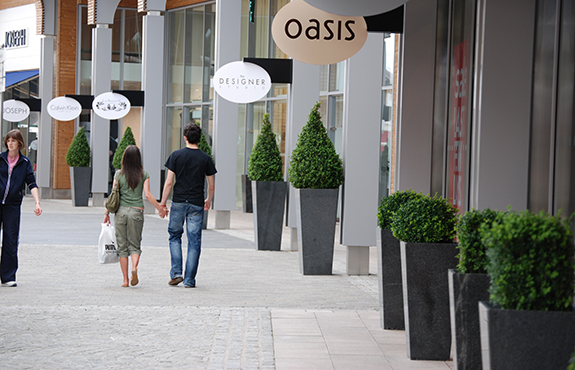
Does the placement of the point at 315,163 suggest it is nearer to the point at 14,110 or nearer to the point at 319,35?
the point at 319,35

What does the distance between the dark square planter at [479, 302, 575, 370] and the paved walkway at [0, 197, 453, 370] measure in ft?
6.92

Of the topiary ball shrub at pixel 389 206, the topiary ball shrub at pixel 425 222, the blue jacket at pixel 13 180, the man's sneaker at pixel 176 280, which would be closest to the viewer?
the topiary ball shrub at pixel 425 222

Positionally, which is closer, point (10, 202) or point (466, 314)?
point (466, 314)

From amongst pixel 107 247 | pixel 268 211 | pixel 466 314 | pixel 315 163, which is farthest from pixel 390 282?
pixel 268 211

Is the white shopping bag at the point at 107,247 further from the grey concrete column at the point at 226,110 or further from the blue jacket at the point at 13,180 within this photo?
the grey concrete column at the point at 226,110

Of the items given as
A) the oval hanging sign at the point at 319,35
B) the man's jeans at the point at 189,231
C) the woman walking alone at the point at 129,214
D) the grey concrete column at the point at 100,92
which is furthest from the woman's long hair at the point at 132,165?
the grey concrete column at the point at 100,92

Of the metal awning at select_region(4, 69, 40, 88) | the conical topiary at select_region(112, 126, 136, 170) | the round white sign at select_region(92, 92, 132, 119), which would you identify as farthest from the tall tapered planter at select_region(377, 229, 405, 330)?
the metal awning at select_region(4, 69, 40, 88)

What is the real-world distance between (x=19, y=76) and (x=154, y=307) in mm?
23506

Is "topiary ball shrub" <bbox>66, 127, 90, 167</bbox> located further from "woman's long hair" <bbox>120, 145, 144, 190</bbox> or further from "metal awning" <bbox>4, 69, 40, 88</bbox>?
"woman's long hair" <bbox>120, 145, 144, 190</bbox>

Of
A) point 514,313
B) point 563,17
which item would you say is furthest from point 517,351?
point 563,17

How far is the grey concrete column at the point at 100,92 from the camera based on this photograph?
2150cm

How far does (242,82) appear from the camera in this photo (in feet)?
40.8

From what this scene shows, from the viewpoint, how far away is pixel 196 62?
2552 centimetres

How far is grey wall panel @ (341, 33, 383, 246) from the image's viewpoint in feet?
30.9
